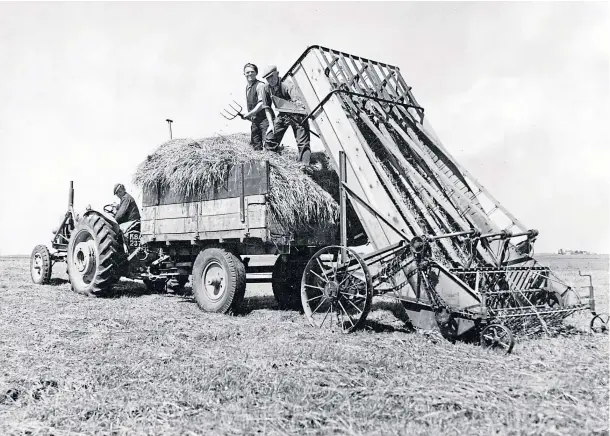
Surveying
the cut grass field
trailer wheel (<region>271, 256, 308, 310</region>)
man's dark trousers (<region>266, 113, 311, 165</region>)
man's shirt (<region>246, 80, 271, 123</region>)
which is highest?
man's shirt (<region>246, 80, 271, 123</region>)

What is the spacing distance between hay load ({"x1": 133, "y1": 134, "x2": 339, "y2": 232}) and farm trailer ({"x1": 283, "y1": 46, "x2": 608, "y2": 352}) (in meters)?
0.51

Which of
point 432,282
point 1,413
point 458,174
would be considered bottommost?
point 1,413

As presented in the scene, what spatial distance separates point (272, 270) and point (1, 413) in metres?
5.11

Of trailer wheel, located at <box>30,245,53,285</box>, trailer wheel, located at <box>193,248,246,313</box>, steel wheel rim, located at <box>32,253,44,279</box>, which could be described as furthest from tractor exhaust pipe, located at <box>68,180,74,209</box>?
trailer wheel, located at <box>193,248,246,313</box>

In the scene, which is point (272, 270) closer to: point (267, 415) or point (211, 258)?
point (211, 258)

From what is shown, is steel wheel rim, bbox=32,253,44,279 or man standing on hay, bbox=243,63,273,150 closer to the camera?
man standing on hay, bbox=243,63,273,150

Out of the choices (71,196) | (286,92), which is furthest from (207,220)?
(71,196)

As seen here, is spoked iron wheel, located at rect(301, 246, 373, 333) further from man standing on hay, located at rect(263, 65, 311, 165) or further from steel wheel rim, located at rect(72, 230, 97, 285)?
steel wheel rim, located at rect(72, 230, 97, 285)

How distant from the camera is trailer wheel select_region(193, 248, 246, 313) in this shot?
6.95 metres

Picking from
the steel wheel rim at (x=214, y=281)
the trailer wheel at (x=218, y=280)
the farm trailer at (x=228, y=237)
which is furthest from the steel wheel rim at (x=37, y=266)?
the steel wheel rim at (x=214, y=281)

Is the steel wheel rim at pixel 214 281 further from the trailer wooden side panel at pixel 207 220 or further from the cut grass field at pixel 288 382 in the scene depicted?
the cut grass field at pixel 288 382

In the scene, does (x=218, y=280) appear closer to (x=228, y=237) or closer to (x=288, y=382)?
(x=228, y=237)

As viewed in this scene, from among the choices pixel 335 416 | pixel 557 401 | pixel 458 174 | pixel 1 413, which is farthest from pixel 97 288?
pixel 557 401

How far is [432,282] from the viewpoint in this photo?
5.45 metres
